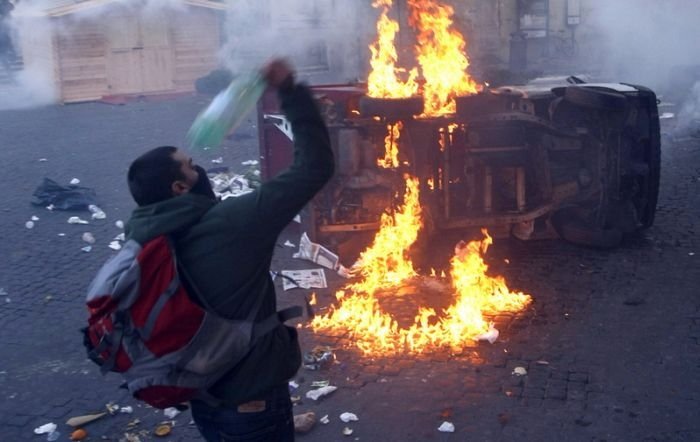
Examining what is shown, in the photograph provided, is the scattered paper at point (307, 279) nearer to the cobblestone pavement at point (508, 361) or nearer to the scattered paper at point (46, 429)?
the cobblestone pavement at point (508, 361)

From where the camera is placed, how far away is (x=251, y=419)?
292 centimetres

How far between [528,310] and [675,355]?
119 centimetres

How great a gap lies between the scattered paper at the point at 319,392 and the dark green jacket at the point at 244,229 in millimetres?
2176

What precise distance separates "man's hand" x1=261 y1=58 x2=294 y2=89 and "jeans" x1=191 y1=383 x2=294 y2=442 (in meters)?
1.14

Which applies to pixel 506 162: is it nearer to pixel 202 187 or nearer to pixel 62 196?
pixel 202 187

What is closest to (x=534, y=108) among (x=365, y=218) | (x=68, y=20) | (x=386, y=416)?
(x=365, y=218)

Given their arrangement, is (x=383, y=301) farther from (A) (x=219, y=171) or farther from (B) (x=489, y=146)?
(A) (x=219, y=171)

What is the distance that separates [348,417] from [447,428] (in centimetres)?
61

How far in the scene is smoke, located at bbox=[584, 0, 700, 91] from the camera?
24.2 m

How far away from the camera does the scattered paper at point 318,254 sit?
7.47 meters

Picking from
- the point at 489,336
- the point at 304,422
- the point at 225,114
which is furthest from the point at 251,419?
the point at 489,336

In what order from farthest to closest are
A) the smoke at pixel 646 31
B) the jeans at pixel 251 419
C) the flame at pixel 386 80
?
the smoke at pixel 646 31 < the flame at pixel 386 80 < the jeans at pixel 251 419

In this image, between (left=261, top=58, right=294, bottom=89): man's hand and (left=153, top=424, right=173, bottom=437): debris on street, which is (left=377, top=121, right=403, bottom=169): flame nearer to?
(left=153, top=424, right=173, bottom=437): debris on street

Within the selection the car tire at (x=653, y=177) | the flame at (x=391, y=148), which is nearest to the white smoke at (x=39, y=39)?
the flame at (x=391, y=148)
